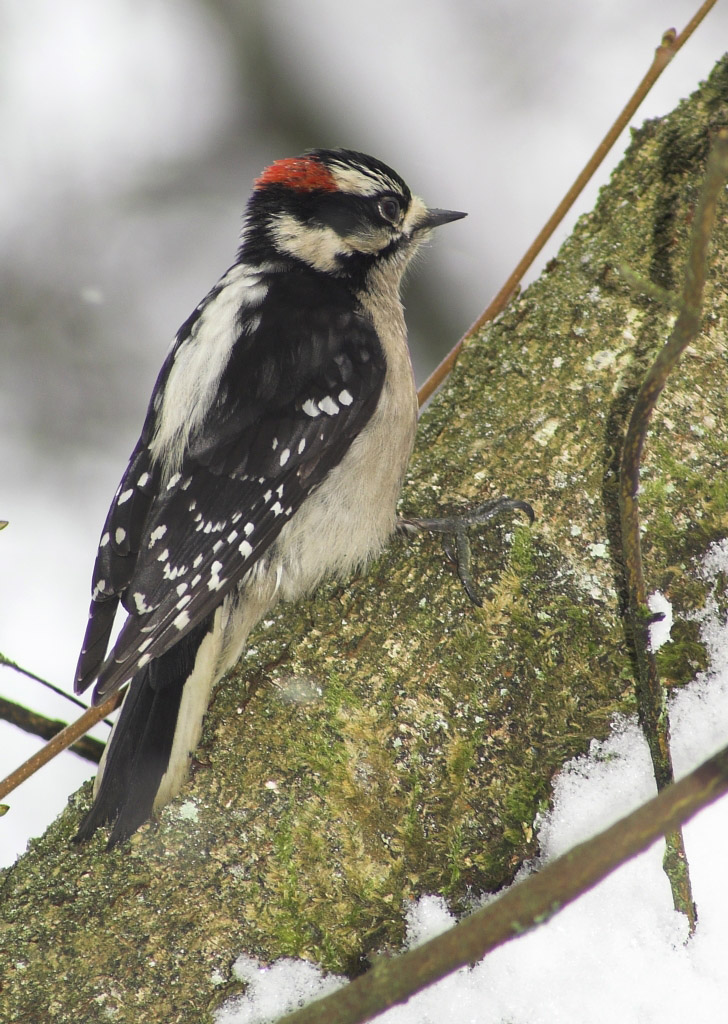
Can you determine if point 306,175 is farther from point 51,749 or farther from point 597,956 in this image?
point 597,956

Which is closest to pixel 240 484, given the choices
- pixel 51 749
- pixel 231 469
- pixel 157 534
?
pixel 231 469

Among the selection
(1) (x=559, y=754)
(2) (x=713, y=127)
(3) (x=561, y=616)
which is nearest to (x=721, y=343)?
(2) (x=713, y=127)

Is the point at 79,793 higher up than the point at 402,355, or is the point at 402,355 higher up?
the point at 402,355

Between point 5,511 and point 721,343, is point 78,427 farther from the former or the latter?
point 721,343

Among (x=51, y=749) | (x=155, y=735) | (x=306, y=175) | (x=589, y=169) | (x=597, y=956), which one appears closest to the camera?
(x=597, y=956)

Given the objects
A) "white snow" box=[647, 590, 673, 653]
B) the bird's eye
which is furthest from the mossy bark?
the bird's eye

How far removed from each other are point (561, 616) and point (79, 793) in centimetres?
104

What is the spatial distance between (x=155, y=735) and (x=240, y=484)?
632 mm

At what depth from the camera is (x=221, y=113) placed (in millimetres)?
5109

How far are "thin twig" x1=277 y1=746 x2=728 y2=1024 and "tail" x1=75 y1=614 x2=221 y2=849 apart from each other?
65 cm

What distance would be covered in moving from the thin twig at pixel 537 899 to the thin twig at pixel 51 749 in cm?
94

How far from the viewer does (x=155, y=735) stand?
1.73m

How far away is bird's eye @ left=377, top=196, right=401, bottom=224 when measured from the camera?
2.71m

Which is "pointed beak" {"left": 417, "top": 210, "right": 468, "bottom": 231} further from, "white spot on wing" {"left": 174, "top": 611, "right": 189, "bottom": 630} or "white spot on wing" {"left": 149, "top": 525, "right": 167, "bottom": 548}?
"white spot on wing" {"left": 174, "top": 611, "right": 189, "bottom": 630}
